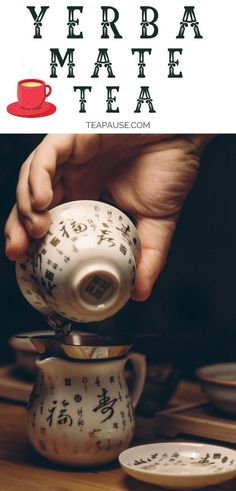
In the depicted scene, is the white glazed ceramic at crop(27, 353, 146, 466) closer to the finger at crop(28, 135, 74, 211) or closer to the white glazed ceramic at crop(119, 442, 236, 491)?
the white glazed ceramic at crop(119, 442, 236, 491)

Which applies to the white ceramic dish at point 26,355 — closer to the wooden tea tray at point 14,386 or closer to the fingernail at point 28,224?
the wooden tea tray at point 14,386

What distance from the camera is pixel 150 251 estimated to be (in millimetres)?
1251

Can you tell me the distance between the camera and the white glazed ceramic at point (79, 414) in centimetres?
105

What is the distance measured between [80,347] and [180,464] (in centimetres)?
21

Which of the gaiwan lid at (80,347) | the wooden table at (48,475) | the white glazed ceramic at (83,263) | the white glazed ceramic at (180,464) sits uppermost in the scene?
the white glazed ceramic at (83,263)

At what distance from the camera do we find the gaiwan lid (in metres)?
1.05

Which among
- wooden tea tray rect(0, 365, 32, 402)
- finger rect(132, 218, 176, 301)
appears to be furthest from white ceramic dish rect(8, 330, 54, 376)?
finger rect(132, 218, 176, 301)

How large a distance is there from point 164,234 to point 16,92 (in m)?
0.35

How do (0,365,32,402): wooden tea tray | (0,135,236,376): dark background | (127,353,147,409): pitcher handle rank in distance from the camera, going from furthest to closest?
(0,135,236,376): dark background
(0,365,32,402): wooden tea tray
(127,353,147,409): pitcher handle

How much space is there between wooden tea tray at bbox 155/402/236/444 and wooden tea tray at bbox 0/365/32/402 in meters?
0.30

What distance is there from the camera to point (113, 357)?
1.08m

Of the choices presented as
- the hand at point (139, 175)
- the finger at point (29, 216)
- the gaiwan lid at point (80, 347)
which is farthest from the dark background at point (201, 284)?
the finger at point (29, 216)

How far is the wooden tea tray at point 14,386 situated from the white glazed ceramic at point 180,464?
1.35 ft

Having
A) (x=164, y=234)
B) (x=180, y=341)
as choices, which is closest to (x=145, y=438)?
(x=164, y=234)
